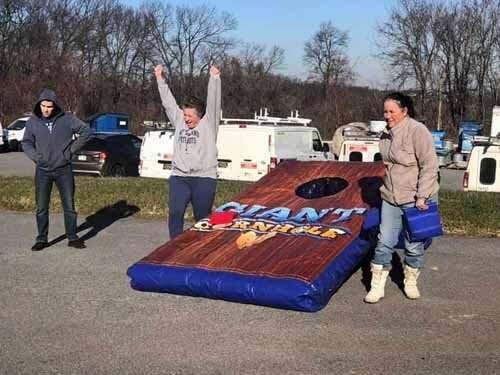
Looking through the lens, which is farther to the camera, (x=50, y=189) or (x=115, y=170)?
(x=115, y=170)

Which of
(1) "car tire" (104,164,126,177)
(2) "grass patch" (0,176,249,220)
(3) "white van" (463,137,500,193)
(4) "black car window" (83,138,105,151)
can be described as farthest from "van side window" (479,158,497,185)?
(4) "black car window" (83,138,105,151)

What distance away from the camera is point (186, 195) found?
7.91 metres

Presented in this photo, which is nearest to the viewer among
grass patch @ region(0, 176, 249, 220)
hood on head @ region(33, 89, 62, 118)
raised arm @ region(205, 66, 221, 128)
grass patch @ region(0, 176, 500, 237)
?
raised arm @ region(205, 66, 221, 128)

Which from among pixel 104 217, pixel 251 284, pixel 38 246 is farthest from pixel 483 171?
pixel 251 284

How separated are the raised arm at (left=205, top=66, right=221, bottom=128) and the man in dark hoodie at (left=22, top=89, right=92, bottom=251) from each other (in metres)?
1.73

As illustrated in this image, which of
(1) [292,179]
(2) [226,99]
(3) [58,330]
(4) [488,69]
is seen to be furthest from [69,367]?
(2) [226,99]

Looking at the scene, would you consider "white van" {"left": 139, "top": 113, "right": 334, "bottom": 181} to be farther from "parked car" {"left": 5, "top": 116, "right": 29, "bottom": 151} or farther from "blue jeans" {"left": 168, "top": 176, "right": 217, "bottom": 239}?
"parked car" {"left": 5, "top": 116, "right": 29, "bottom": 151}

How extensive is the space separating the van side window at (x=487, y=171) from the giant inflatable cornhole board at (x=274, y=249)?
7.58 meters

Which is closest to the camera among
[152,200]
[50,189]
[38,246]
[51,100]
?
[51,100]

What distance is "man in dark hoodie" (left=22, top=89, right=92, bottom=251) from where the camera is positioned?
8648 millimetres

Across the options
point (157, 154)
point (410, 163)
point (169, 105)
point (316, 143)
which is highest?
point (169, 105)

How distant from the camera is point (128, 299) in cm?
675

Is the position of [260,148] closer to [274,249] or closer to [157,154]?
[157,154]

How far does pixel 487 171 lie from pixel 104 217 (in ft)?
27.1
